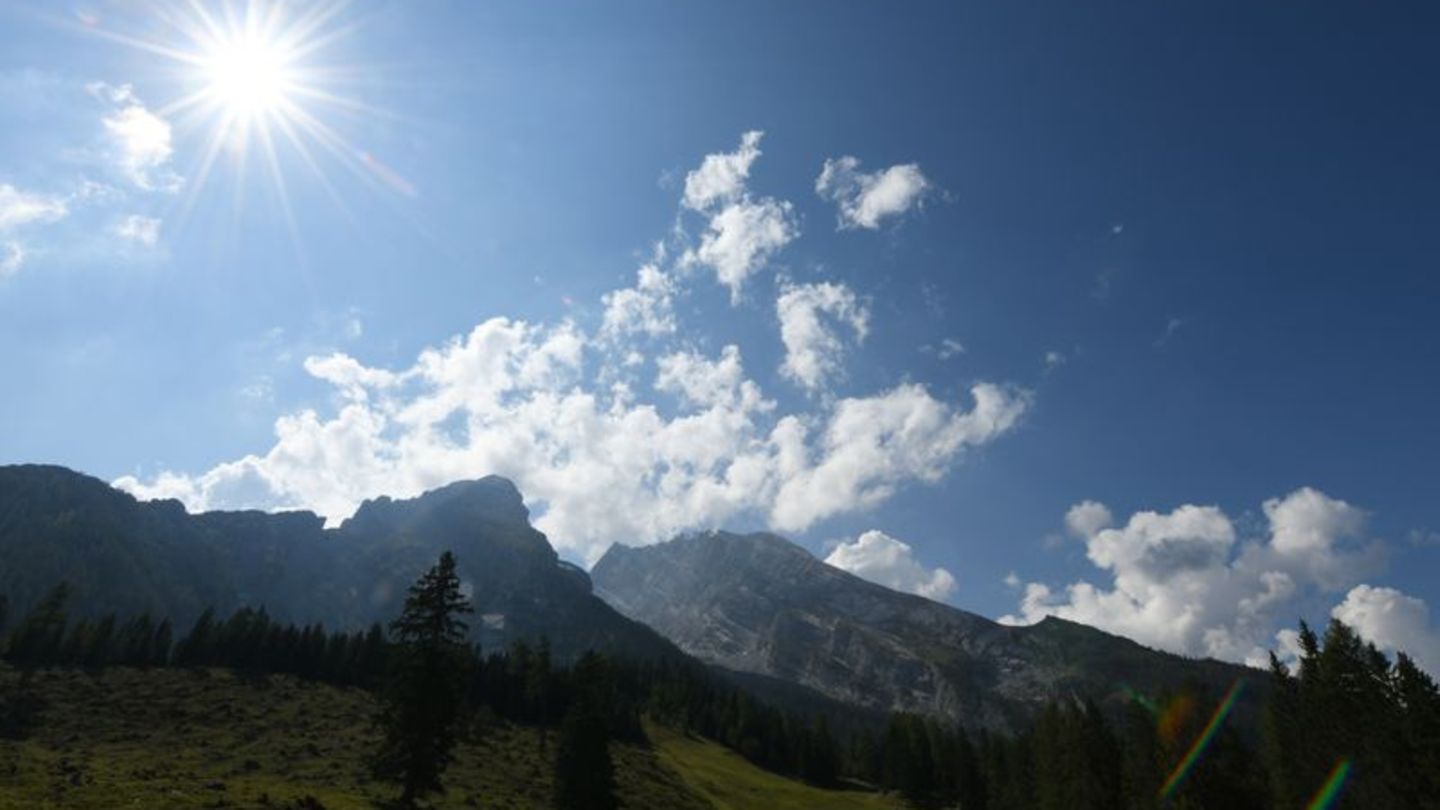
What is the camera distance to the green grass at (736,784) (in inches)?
4601

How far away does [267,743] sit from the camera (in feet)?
279

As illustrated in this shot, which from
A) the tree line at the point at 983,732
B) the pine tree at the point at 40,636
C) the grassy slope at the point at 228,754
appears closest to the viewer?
the grassy slope at the point at 228,754

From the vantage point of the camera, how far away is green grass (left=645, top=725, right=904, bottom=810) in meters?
117

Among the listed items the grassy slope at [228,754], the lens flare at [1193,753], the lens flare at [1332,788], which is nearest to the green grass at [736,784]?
the grassy slope at [228,754]

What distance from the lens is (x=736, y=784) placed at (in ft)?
425

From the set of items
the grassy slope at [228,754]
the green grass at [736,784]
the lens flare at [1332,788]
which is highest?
the lens flare at [1332,788]

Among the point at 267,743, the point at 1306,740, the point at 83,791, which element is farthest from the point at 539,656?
the point at 1306,740

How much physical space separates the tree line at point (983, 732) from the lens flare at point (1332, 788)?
0.41 ft

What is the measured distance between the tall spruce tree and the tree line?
4.6 inches

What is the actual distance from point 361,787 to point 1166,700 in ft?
218

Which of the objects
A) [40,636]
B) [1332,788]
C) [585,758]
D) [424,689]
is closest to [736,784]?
[585,758]

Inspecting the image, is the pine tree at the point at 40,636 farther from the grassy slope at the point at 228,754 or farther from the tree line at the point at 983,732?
the grassy slope at the point at 228,754

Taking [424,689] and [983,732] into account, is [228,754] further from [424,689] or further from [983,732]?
[983,732]

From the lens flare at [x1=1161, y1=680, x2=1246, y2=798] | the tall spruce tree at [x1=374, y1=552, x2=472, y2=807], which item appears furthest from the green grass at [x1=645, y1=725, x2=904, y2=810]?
the tall spruce tree at [x1=374, y1=552, x2=472, y2=807]
